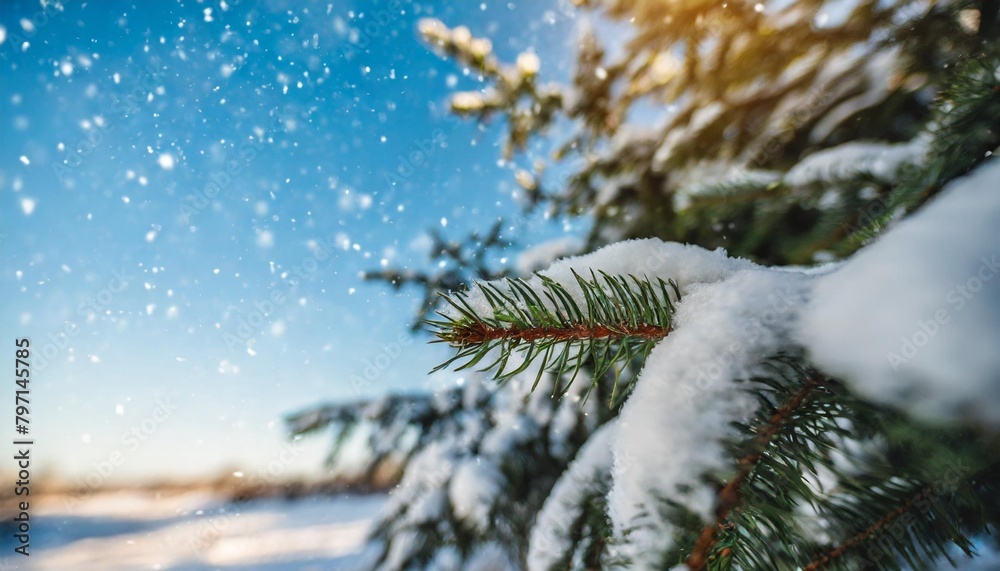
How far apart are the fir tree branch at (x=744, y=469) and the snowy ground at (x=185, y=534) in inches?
293

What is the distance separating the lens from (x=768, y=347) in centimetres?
48

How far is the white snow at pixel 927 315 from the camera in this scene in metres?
0.36

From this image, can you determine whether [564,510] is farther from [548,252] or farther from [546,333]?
[548,252]

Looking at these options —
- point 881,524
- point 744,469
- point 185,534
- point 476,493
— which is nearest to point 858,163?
point 881,524

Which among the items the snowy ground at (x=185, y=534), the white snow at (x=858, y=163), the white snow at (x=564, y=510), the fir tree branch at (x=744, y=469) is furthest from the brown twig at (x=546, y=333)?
the snowy ground at (x=185, y=534)

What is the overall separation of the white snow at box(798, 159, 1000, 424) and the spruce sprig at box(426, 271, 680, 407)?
17cm

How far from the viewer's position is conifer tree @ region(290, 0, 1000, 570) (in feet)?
1.45

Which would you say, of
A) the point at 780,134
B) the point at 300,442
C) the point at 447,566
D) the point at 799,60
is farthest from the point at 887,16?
the point at 300,442

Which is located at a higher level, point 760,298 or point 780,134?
point 780,134

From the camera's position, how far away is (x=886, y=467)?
0.51 m

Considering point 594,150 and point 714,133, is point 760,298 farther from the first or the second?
point 594,150

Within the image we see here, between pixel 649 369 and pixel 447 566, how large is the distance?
1.74m

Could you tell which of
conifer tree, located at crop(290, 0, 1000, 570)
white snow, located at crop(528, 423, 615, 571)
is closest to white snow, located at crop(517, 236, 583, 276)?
conifer tree, located at crop(290, 0, 1000, 570)

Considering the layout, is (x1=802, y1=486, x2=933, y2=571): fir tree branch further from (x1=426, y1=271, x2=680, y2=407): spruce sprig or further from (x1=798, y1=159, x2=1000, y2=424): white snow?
(x1=426, y1=271, x2=680, y2=407): spruce sprig
